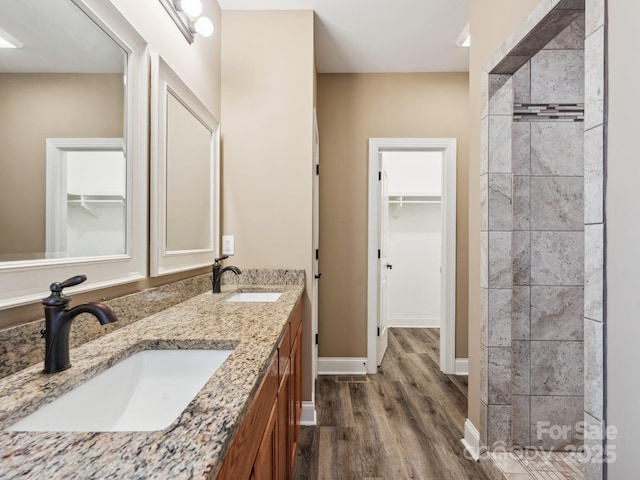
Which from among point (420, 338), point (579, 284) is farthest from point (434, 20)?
point (420, 338)

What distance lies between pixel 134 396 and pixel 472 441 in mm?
1840

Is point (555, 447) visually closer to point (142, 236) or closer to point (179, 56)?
point (142, 236)

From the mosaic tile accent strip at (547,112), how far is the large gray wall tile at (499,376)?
4.14 feet

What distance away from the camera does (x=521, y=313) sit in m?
1.86

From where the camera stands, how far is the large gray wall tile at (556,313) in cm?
186

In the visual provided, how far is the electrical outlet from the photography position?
227 cm

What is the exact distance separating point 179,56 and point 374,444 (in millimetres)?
2375

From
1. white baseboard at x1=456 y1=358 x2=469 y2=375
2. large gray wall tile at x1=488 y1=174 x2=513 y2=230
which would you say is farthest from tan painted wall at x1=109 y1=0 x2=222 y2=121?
white baseboard at x1=456 y1=358 x2=469 y2=375

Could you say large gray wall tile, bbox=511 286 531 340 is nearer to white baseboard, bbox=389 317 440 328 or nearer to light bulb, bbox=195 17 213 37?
light bulb, bbox=195 17 213 37

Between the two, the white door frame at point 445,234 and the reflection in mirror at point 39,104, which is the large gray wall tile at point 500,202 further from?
the reflection in mirror at point 39,104

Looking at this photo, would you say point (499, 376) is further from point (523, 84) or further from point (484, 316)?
point (523, 84)

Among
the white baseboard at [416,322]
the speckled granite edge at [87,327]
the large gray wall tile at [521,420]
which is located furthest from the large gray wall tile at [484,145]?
the white baseboard at [416,322]

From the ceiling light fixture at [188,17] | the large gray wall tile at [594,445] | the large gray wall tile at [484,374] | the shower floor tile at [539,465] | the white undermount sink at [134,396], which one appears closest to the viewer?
the white undermount sink at [134,396]

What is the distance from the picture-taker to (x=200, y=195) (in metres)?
1.95
